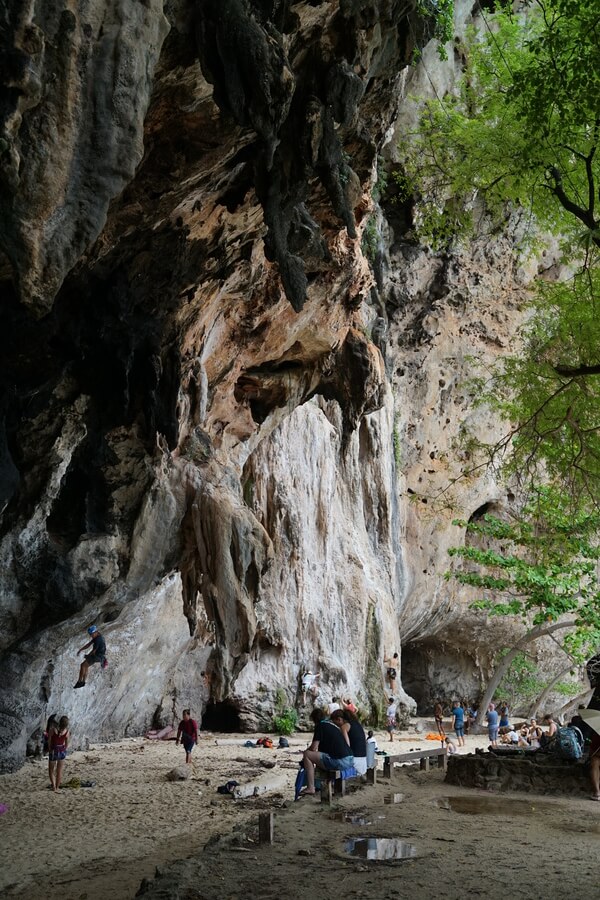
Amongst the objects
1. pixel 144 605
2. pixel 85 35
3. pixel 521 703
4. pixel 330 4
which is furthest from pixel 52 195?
pixel 521 703

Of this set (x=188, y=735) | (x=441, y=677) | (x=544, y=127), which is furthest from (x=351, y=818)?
(x=441, y=677)

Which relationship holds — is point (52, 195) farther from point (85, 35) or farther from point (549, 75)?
point (549, 75)

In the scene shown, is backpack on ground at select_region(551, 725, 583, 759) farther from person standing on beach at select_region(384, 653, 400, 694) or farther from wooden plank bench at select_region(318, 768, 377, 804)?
person standing on beach at select_region(384, 653, 400, 694)

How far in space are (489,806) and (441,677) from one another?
21833 mm

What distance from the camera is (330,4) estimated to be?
Result: 7516mm

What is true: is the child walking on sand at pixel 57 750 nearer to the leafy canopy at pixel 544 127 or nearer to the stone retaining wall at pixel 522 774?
the stone retaining wall at pixel 522 774

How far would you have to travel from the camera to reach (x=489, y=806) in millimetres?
9914

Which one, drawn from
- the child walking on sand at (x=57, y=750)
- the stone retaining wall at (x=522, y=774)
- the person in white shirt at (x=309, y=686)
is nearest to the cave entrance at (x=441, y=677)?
the person in white shirt at (x=309, y=686)

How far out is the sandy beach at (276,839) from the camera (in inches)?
229

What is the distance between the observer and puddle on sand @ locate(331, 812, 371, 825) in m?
8.23

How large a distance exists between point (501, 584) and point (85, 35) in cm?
1853

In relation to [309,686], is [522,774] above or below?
below

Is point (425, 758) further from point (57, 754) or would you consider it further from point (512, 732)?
point (512, 732)

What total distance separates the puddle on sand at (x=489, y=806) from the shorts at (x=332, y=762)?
51.1 inches
